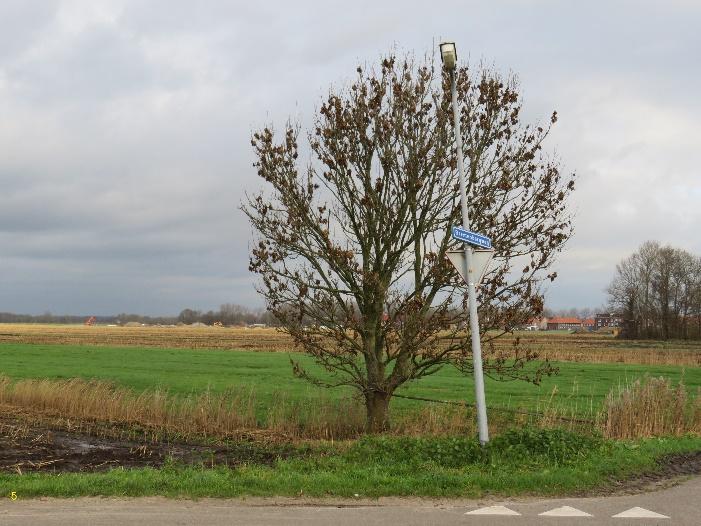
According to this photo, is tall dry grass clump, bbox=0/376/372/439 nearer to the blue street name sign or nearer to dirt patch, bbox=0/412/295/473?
dirt patch, bbox=0/412/295/473

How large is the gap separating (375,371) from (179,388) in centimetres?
1429

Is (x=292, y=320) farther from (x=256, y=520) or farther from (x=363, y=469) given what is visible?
(x=256, y=520)

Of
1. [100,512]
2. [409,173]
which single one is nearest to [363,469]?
[100,512]

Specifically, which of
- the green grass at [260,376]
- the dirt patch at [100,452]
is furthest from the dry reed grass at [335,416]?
the dirt patch at [100,452]

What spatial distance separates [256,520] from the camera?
7.09 meters

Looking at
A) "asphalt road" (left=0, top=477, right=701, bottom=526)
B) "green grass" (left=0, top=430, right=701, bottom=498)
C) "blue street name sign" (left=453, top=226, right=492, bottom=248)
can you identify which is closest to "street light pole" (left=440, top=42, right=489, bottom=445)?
"blue street name sign" (left=453, top=226, right=492, bottom=248)

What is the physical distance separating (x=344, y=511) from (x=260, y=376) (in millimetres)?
26298

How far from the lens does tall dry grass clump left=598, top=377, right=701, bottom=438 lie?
1477 cm

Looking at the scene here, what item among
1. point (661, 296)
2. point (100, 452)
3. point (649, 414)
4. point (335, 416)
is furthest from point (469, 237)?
point (661, 296)

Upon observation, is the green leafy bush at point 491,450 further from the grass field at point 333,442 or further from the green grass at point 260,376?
the green grass at point 260,376

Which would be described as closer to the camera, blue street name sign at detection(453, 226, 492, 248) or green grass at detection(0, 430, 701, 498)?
green grass at detection(0, 430, 701, 498)

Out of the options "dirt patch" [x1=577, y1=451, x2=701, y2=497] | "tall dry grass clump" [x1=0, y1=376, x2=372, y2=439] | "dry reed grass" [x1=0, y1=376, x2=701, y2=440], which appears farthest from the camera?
"tall dry grass clump" [x1=0, y1=376, x2=372, y2=439]

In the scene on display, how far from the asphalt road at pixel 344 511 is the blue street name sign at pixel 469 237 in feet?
13.4

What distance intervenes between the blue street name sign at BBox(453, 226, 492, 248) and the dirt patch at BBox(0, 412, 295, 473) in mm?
4991
